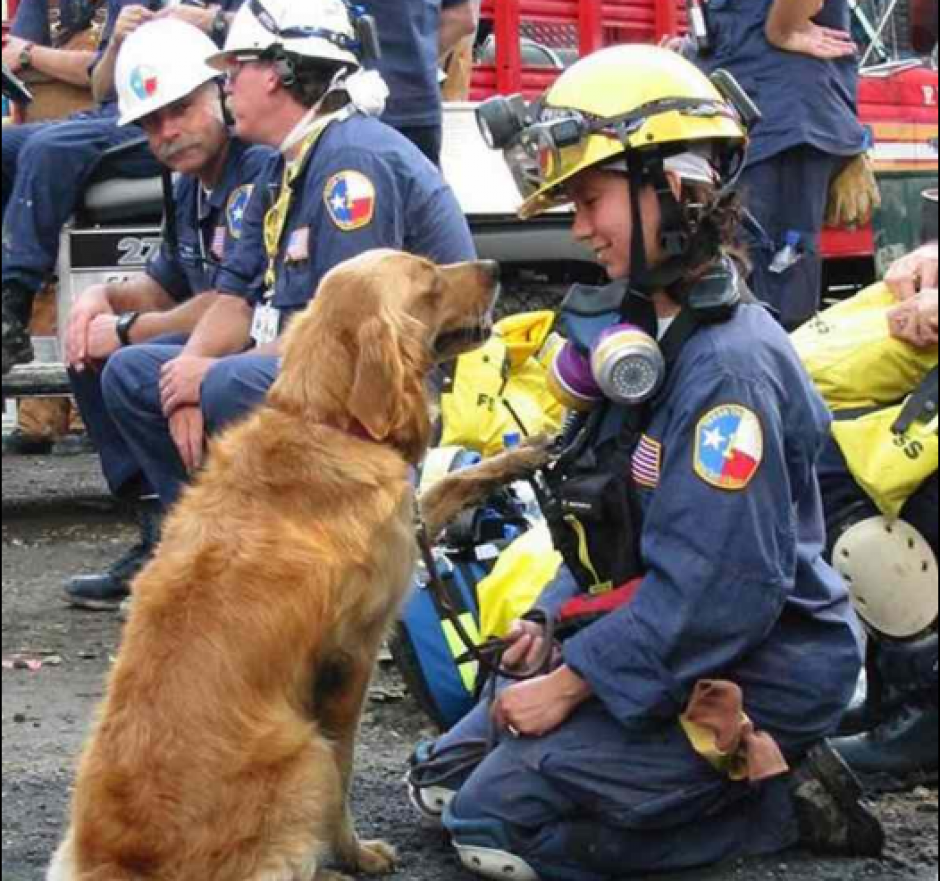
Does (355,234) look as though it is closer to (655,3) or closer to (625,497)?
(625,497)

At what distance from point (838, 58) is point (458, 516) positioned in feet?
9.24

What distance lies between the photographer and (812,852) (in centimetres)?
448

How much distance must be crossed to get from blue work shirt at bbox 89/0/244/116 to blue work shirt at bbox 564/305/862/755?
13.1ft

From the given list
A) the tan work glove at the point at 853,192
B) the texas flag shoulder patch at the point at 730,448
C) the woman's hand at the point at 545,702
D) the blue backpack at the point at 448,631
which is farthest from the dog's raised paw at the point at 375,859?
the tan work glove at the point at 853,192

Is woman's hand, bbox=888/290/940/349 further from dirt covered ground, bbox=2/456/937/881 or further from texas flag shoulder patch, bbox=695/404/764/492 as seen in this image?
dirt covered ground, bbox=2/456/937/881

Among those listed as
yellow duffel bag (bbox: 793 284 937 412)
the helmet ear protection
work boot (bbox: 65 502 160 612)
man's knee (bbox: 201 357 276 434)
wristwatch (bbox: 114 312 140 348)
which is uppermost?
the helmet ear protection

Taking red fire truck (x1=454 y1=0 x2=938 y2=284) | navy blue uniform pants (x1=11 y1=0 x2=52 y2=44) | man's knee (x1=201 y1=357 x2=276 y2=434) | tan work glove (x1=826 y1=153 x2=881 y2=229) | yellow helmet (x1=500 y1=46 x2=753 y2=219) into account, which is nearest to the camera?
yellow helmet (x1=500 y1=46 x2=753 y2=219)

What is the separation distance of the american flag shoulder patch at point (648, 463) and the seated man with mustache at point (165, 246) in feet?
8.29

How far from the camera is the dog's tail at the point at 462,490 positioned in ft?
17.1

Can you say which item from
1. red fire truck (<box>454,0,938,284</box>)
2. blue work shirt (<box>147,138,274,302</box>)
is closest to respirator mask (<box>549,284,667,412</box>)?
blue work shirt (<box>147,138,274,302</box>)

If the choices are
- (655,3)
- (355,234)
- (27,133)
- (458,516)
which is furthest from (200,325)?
(655,3)

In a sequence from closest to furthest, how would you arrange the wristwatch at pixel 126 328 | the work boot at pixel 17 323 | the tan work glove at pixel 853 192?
the wristwatch at pixel 126 328
the tan work glove at pixel 853 192
the work boot at pixel 17 323

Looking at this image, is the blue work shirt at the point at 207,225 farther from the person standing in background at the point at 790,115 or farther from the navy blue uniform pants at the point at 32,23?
the person standing in background at the point at 790,115

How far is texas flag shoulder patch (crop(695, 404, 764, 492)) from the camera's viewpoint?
4090mm
